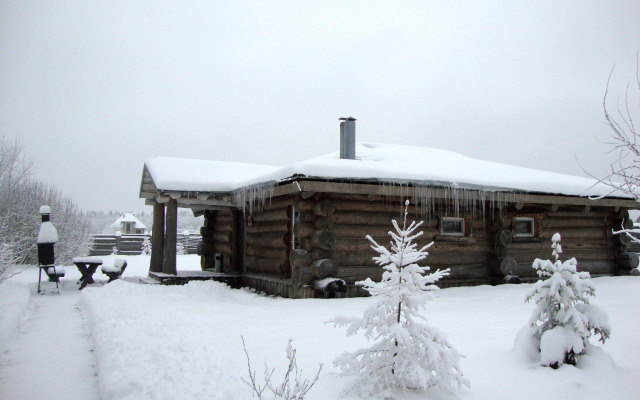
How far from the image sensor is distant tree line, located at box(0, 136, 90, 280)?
21844 millimetres

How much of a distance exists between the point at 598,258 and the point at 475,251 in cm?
431

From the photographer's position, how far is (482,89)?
30.3m

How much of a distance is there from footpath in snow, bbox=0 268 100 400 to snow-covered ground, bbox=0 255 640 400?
14 mm

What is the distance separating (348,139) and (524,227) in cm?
525

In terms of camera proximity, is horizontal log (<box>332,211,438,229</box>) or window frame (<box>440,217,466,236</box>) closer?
horizontal log (<box>332,211,438,229</box>)

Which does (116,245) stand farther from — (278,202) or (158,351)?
(158,351)

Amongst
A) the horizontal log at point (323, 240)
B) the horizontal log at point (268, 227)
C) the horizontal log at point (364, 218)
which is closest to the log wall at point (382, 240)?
the horizontal log at point (364, 218)

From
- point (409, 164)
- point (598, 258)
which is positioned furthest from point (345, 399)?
point (598, 258)

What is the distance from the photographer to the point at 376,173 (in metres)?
10.1

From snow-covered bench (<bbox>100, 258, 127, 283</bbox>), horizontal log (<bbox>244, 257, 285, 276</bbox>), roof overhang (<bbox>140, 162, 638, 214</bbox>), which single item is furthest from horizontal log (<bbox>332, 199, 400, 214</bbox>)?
snow-covered bench (<bbox>100, 258, 127, 283</bbox>)

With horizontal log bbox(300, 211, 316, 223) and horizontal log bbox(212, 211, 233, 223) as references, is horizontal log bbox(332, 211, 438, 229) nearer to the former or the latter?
horizontal log bbox(300, 211, 316, 223)

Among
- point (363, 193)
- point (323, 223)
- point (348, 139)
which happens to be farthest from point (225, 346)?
point (348, 139)

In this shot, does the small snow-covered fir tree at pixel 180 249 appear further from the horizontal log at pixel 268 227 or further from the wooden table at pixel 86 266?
the horizontal log at pixel 268 227

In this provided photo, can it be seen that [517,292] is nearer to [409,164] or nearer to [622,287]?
[622,287]
